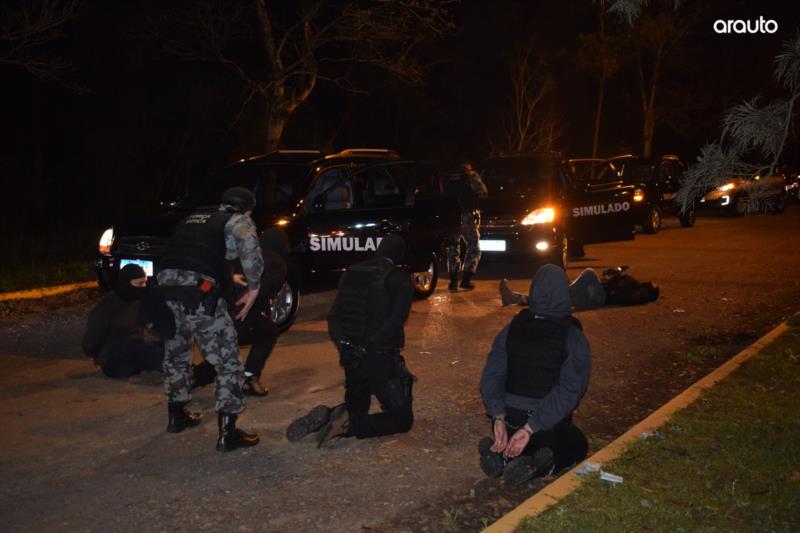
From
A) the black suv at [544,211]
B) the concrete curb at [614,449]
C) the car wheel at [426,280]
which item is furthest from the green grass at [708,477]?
the black suv at [544,211]

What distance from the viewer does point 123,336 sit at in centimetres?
817

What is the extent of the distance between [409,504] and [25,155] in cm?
2154

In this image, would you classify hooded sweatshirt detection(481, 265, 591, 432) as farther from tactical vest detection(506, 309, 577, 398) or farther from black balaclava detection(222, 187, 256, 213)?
black balaclava detection(222, 187, 256, 213)

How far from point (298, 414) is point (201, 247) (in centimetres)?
→ 164

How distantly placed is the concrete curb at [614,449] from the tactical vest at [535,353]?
53cm

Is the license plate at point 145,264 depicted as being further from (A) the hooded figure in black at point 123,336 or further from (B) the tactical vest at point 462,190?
(B) the tactical vest at point 462,190

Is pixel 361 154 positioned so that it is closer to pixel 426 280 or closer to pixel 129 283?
pixel 426 280

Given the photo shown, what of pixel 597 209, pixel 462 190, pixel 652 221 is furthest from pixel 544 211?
pixel 652 221

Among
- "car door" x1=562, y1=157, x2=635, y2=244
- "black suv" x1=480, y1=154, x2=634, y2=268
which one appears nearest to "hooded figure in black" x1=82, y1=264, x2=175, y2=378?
"black suv" x1=480, y1=154, x2=634, y2=268

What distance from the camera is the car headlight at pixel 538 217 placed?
14.5m

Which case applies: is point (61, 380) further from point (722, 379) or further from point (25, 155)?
point (25, 155)

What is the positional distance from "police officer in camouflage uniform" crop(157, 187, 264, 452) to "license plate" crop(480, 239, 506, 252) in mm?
8440

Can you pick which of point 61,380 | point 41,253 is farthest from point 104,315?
point 41,253

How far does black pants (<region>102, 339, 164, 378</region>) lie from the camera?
8086 mm
